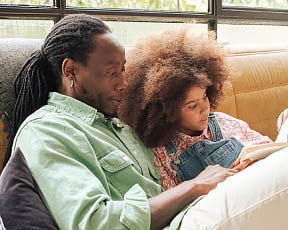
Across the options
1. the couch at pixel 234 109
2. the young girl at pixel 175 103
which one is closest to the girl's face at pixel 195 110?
the young girl at pixel 175 103

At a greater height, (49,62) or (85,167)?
(49,62)

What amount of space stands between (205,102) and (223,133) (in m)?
0.17

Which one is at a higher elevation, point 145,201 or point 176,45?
point 176,45

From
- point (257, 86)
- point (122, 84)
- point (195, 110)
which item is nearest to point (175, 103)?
point (195, 110)

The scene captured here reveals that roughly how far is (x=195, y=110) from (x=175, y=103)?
70 mm

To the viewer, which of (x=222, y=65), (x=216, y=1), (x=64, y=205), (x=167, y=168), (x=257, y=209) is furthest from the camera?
(x=216, y=1)

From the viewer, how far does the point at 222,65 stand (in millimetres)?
1667

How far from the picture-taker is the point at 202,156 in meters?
1.57

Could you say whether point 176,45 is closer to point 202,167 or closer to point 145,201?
point 202,167

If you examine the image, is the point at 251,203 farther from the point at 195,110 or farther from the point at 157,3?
the point at 157,3

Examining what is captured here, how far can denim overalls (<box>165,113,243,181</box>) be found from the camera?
154 centimetres

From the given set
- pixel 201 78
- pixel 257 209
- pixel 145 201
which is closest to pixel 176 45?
pixel 201 78

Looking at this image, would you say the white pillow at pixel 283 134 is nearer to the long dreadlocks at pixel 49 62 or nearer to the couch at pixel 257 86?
the couch at pixel 257 86

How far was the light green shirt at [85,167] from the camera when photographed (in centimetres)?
115
